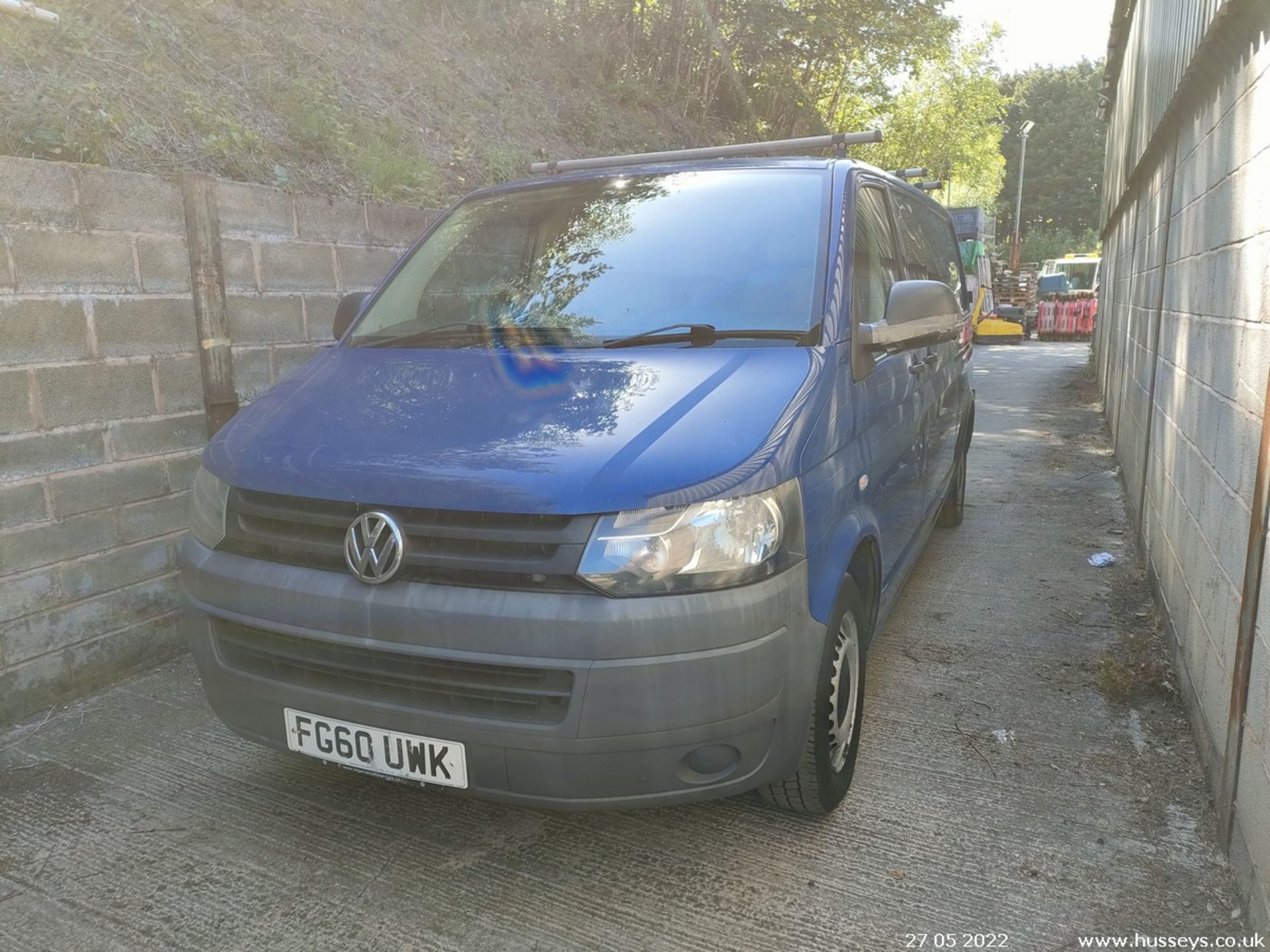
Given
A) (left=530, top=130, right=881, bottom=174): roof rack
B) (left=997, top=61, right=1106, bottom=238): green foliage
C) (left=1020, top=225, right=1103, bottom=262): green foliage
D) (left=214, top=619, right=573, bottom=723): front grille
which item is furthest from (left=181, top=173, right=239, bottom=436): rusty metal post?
(left=997, top=61, right=1106, bottom=238): green foliage

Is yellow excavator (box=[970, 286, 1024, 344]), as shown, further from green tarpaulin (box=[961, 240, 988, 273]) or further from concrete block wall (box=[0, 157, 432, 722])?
concrete block wall (box=[0, 157, 432, 722])

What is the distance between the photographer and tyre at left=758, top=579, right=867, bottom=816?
2555mm

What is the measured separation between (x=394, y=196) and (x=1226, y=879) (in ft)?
16.9

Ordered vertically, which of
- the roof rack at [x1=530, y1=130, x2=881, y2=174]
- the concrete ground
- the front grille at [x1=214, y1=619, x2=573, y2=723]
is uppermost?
the roof rack at [x1=530, y1=130, x2=881, y2=174]

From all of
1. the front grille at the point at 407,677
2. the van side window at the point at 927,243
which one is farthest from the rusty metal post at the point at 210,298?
the van side window at the point at 927,243

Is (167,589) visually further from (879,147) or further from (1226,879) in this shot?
(879,147)

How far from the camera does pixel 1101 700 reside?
3.60m

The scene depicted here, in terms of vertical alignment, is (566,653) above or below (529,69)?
below

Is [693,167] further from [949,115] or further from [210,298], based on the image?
[949,115]

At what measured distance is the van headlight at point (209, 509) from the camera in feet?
8.54

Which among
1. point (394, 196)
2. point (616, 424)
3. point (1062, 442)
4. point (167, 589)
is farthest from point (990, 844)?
point (1062, 442)

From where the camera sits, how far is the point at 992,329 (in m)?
14.4

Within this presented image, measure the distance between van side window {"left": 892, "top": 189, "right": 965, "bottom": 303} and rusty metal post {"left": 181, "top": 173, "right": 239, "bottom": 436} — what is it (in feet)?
9.58

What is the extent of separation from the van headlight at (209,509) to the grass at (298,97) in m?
1.89
